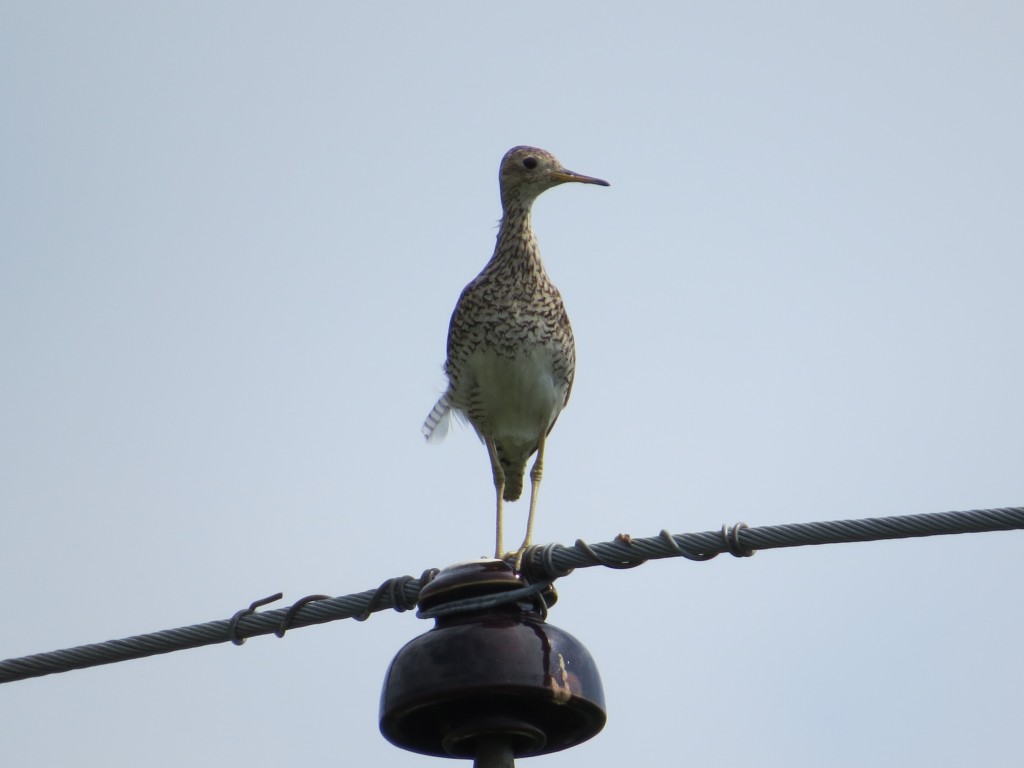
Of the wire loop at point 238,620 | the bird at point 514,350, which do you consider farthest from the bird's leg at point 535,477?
the wire loop at point 238,620

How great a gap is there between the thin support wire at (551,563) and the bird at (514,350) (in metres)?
4.44

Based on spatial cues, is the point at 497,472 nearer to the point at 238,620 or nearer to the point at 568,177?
the point at 568,177

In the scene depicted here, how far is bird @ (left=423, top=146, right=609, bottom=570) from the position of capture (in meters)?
10.1

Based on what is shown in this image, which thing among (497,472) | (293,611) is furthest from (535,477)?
(293,611)

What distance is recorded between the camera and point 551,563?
514 centimetres

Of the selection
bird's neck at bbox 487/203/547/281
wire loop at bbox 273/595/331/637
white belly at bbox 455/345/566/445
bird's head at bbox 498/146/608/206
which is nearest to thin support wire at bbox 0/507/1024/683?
Answer: wire loop at bbox 273/595/331/637

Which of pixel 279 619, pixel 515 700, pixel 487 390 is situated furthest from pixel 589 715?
pixel 487 390

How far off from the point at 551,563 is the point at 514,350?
496 cm

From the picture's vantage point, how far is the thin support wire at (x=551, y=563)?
15.6ft

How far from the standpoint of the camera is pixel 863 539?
492 centimetres

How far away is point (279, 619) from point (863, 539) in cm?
215

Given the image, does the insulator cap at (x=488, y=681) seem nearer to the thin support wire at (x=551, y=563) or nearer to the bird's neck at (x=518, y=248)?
the thin support wire at (x=551, y=563)

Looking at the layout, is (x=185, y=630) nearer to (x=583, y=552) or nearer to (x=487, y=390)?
(x=583, y=552)

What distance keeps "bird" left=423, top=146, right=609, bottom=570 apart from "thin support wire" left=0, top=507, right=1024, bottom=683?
444cm
